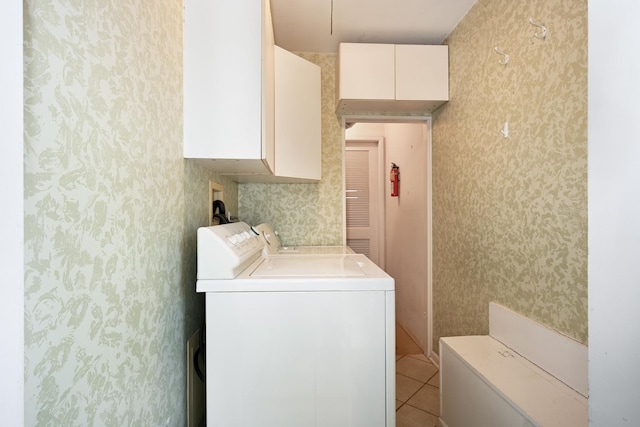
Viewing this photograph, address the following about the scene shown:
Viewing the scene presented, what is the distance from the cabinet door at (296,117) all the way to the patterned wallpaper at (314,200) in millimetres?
441

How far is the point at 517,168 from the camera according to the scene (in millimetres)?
1364

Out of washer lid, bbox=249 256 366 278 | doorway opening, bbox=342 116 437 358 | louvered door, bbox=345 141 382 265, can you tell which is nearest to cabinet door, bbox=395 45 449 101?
doorway opening, bbox=342 116 437 358

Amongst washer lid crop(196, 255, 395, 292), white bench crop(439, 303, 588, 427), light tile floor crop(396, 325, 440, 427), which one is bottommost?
light tile floor crop(396, 325, 440, 427)

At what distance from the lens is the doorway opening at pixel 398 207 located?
7.98 ft

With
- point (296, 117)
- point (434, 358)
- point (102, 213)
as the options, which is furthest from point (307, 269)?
point (434, 358)

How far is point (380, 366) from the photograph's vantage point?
939 mm

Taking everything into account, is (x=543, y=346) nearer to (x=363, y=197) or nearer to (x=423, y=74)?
(x=423, y=74)

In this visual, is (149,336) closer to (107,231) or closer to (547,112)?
(107,231)

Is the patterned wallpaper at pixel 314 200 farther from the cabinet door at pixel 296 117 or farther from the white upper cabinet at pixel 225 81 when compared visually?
the white upper cabinet at pixel 225 81

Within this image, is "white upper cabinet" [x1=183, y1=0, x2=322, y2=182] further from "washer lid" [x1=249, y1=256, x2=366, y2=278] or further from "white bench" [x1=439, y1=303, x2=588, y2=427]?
"white bench" [x1=439, y1=303, x2=588, y2=427]

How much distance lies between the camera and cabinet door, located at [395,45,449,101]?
199 cm

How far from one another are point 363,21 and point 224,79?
128cm

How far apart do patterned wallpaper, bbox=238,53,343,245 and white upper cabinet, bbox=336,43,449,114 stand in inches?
13.3
